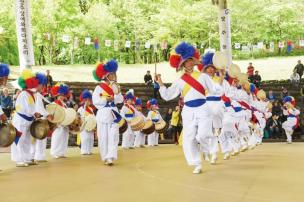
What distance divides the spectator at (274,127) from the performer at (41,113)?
1018cm

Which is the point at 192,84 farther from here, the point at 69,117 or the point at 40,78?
the point at 69,117

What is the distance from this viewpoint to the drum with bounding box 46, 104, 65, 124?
11.6m

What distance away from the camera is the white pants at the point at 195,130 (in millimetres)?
8602

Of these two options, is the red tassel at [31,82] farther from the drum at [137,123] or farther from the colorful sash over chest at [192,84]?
the drum at [137,123]

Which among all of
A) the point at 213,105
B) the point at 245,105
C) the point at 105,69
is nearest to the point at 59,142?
the point at 105,69

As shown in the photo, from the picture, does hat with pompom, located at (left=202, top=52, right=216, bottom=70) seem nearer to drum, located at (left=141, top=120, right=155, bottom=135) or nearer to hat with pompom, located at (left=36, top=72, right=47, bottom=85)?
hat with pompom, located at (left=36, top=72, right=47, bottom=85)

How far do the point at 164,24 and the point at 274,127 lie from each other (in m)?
17.6

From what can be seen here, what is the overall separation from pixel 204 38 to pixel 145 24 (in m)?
4.26

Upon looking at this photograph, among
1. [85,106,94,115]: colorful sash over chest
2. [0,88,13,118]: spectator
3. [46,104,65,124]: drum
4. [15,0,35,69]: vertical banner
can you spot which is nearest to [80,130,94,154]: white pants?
[85,106,94,115]: colorful sash over chest

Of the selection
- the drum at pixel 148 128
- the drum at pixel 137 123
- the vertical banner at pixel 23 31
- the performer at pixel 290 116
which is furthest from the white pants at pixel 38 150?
the performer at pixel 290 116

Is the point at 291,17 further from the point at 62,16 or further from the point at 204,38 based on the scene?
the point at 62,16

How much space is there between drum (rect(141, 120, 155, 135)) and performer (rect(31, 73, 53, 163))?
5.19m

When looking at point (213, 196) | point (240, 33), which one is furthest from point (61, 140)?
point (240, 33)

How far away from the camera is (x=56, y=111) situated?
11.7 metres
